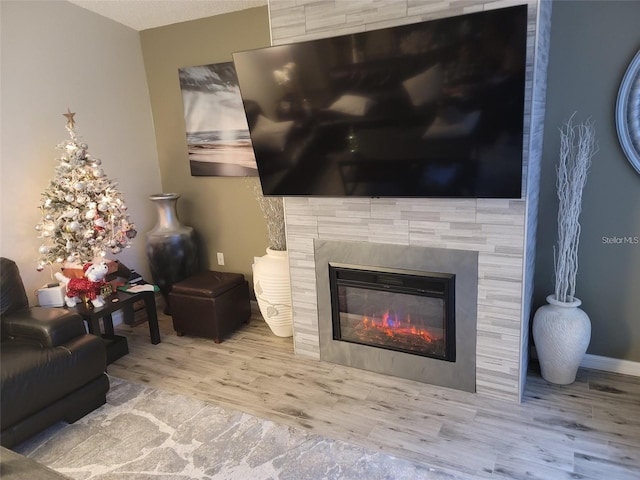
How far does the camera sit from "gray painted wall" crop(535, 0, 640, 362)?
2.42m

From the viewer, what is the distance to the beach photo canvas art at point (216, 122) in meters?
3.62

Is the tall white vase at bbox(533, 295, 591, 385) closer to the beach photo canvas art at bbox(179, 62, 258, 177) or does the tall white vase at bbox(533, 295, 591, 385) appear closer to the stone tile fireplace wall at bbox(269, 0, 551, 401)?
the stone tile fireplace wall at bbox(269, 0, 551, 401)

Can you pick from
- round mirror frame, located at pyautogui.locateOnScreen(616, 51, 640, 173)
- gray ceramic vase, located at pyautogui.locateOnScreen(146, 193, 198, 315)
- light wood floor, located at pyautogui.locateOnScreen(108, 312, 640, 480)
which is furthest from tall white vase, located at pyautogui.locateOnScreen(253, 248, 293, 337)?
round mirror frame, located at pyautogui.locateOnScreen(616, 51, 640, 173)

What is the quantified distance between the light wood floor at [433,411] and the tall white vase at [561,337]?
0.11 m

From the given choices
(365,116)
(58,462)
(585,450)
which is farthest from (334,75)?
(58,462)

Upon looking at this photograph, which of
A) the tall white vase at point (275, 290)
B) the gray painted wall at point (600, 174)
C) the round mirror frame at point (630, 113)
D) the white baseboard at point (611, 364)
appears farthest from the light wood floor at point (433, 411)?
the round mirror frame at point (630, 113)

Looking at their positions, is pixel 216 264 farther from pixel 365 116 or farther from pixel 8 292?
pixel 365 116

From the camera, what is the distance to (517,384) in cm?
248

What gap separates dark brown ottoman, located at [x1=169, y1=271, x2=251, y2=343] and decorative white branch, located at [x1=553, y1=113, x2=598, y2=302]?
2.25 m

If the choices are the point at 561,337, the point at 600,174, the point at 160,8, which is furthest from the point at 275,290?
the point at 160,8

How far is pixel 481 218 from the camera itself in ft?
7.87

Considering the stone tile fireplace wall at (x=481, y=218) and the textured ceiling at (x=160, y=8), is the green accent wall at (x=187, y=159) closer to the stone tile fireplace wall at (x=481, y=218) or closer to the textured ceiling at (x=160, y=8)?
the textured ceiling at (x=160, y=8)

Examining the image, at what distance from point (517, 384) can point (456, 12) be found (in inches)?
77.4

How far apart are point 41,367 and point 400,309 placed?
199cm
